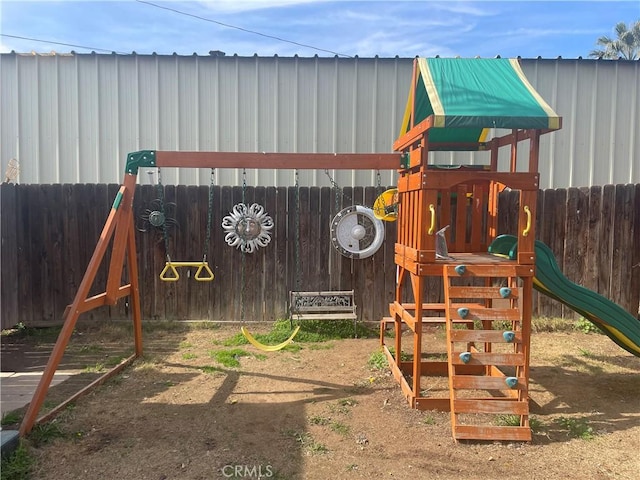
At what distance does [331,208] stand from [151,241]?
2788mm

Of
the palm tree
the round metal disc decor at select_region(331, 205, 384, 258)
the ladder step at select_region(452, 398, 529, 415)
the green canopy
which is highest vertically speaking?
the palm tree

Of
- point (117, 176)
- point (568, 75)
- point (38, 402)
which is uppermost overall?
point (568, 75)

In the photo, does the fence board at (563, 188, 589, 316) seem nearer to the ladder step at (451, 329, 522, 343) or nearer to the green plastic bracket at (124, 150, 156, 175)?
the ladder step at (451, 329, 522, 343)

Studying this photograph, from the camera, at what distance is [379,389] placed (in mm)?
4832

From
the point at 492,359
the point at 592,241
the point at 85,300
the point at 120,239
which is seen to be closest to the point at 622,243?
the point at 592,241

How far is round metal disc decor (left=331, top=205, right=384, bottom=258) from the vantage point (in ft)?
21.9

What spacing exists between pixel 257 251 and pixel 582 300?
4.38 meters

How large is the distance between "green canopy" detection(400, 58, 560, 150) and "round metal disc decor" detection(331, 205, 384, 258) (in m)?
1.98

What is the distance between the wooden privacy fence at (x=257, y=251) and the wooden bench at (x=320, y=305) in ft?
0.54

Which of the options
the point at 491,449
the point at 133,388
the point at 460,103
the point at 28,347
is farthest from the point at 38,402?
the point at 460,103

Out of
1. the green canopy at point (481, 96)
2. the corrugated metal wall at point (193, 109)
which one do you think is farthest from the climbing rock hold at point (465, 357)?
the corrugated metal wall at point (193, 109)

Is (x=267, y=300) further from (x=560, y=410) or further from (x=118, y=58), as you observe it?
(x=118, y=58)

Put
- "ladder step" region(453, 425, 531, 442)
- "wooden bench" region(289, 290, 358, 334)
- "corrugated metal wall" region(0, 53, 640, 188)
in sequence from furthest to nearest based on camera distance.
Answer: "corrugated metal wall" region(0, 53, 640, 188), "wooden bench" region(289, 290, 358, 334), "ladder step" region(453, 425, 531, 442)

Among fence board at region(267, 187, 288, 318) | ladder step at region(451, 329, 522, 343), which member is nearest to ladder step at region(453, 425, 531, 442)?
ladder step at region(451, 329, 522, 343)
